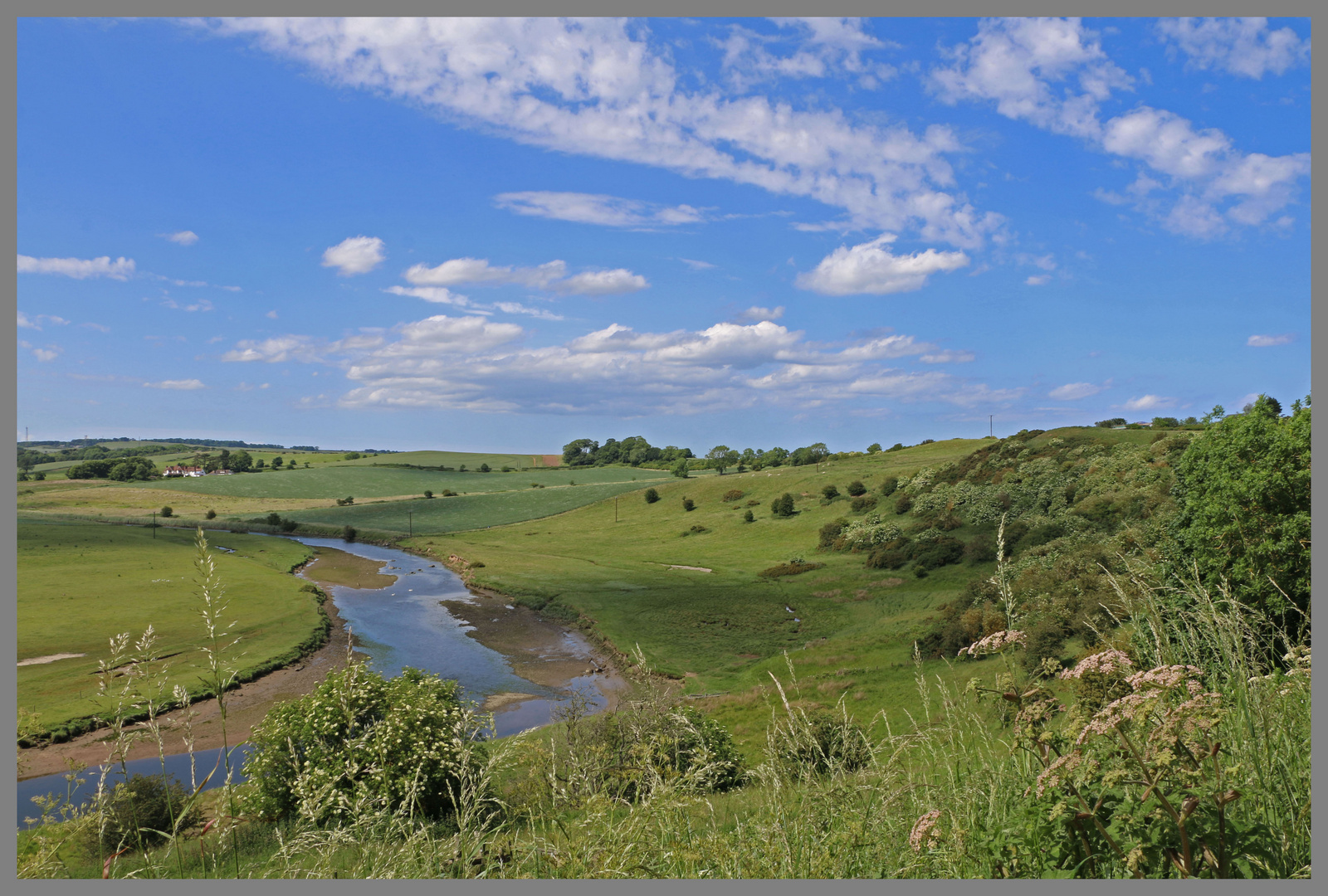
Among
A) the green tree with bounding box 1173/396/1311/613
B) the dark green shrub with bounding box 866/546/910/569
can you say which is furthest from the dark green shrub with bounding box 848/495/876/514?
the green tree with bounding box 1173/396/1311/613

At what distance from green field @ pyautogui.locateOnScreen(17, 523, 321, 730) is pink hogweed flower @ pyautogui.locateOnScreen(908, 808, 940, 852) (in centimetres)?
2473

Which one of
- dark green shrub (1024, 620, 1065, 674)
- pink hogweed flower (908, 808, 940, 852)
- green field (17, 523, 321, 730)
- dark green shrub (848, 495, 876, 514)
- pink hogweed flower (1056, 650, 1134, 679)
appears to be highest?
pink hogweed flower (1056, 650, 1134, 679)

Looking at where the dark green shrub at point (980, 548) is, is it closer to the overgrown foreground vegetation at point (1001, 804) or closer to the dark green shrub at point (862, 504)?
the dark green shrub at point (862, 504)

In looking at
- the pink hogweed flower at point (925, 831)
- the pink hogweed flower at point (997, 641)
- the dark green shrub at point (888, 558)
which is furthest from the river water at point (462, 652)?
the dark green shrub at point (888, 558)

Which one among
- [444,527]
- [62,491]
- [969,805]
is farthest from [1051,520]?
[62,491]

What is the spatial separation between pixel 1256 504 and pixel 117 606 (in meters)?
61.6

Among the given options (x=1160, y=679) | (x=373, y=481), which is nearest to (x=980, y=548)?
(x=1160, y=679)

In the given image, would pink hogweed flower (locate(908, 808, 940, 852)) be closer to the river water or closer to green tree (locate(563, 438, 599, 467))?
the river water

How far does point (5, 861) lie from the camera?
3.04 metres

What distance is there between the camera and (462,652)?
41.4 metres

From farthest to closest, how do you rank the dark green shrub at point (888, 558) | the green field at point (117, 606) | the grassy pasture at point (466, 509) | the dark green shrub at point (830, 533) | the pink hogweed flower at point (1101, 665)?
the grassy pasture at point (466, 509) → the dark green shrub at point (830, 533) → the dark green shrub at point (888, 558) → the green field at point (117, 606) → the pink hogweed flower at point (1101, 665)

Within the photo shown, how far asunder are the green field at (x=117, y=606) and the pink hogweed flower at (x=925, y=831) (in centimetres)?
2473

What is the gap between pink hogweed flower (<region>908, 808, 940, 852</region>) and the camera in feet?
10.9

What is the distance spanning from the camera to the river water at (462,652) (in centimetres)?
2597
